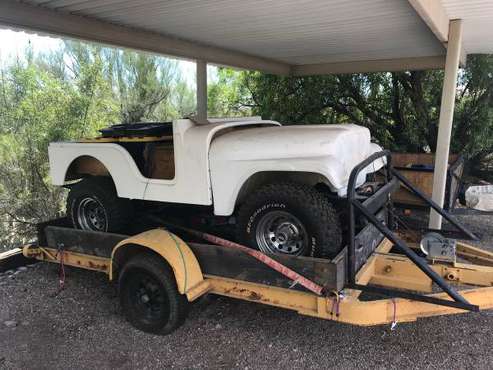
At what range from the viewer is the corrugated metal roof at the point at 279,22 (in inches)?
196

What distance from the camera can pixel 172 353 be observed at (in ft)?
10.4

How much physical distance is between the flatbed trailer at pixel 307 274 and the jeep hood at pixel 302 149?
164 millimetres

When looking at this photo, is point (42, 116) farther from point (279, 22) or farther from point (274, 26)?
point (279, 22)

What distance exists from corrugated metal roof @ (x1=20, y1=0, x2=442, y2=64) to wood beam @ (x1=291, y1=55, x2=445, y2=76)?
0.71 metres

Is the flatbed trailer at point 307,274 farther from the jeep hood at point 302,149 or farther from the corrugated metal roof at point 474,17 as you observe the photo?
the corrugated metal roof at point 474,17

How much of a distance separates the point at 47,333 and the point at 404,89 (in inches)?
430

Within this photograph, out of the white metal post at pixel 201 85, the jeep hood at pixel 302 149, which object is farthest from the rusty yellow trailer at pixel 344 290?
the white metal post at pixel 201 85

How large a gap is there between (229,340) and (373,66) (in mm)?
8525

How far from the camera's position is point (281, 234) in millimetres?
3115

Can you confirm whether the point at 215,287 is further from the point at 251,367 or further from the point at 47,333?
the point at 47,333

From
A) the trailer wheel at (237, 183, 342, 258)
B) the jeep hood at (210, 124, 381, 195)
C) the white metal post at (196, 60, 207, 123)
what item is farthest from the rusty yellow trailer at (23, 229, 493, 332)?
the white metal post at (196, 60, 207, 123)

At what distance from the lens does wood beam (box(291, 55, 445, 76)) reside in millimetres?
9367

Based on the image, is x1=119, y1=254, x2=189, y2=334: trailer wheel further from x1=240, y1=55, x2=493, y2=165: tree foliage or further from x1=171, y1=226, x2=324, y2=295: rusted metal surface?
x1=240, y1=55, x2=493, y2=165: tree foliage

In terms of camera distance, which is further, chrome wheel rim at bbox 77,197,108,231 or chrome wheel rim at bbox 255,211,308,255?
chrome wheel rim at bbox 77,197,108,231
